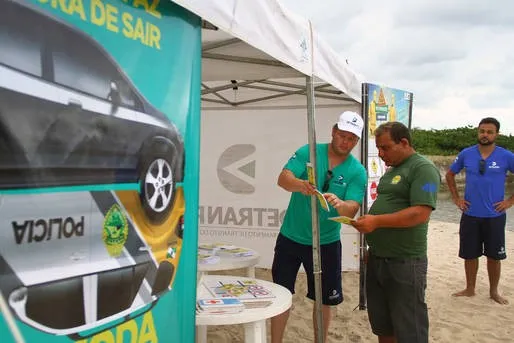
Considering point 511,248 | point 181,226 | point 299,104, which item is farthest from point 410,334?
point 511,248

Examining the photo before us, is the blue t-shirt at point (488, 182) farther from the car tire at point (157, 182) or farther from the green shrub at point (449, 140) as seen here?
the green shrub at point (449, 140)

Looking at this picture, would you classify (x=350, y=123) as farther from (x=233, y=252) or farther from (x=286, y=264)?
(x=233, y=252)

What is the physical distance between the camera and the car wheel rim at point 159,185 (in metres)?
1.53

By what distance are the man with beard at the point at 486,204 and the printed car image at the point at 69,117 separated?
4.08 metres

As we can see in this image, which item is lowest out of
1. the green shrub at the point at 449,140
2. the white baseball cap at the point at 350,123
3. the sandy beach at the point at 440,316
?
the sandy beach at the point at 440,316

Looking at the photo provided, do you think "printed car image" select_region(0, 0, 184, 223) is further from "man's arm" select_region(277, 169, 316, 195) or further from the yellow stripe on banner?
"man's arm" select_region(277, 169, 316, 195)

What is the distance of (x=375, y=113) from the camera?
4473 millimetres

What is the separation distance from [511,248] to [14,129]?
27.2 feet

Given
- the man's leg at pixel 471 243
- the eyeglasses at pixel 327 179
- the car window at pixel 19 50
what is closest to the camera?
the car window at pixel 19 50

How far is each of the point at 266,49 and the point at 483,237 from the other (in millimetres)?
3659

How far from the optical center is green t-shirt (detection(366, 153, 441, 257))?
97.6 inches

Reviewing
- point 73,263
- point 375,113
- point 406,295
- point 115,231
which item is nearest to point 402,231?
point 406,295

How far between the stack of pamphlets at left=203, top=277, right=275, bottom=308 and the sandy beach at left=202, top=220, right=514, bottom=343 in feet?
3.63

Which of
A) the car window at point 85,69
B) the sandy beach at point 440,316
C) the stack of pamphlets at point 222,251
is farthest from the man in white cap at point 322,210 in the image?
→ the car window at point 85,69
